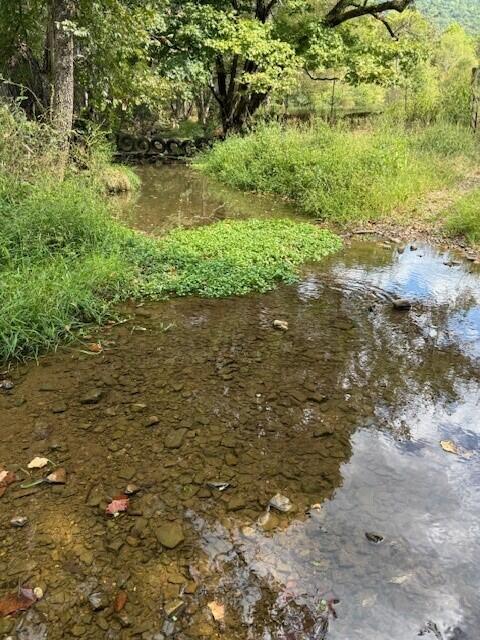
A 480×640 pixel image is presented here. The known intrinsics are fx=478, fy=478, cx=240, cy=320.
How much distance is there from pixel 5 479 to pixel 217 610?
163 centimetres

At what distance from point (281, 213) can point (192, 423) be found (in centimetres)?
733

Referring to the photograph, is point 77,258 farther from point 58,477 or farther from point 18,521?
point 18,521

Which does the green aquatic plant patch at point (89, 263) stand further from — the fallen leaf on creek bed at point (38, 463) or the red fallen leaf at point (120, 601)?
the red fallen leaf at point (120, 601)

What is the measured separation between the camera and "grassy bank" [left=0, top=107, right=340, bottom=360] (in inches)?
187

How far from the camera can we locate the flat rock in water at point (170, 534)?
2.65 m

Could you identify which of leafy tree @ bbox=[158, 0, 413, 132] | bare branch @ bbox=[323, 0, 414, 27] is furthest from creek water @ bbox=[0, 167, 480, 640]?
bare branch @ bbox=[323, 0, 414, 27]

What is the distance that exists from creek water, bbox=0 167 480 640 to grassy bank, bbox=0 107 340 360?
0.37 meters

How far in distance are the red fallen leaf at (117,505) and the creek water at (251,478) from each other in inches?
Answer: 1.8

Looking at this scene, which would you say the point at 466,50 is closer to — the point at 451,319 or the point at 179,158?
the point at 179,158

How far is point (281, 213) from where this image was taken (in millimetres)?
10195

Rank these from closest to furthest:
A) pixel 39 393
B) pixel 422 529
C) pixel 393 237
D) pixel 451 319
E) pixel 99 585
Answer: pixel 99 585
pixel 422 529
pixel 39 393
pixel 451 319
pixel 393 237

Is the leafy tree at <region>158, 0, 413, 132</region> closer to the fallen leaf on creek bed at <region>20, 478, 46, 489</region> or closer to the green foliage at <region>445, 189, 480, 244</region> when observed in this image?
the green foliage at <region>445, 189, 480, 244</region>

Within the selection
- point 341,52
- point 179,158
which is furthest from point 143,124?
point 341,52

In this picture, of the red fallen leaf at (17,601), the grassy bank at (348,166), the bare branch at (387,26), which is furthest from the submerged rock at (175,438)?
the bare branch at (387,26)
